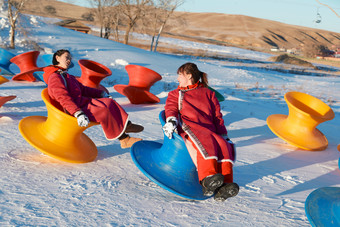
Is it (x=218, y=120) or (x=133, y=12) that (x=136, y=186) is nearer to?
(x=218, y=120)

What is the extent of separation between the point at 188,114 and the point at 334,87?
14.1m

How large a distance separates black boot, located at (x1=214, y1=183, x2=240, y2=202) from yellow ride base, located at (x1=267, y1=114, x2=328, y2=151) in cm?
232

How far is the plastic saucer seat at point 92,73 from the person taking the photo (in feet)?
20.5

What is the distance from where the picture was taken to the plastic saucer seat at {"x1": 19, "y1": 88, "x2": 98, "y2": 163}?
3.13 m

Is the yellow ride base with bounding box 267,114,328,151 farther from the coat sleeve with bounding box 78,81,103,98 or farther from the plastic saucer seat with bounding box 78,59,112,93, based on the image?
the plastic saucer seat with bounding box 78,59,112,93

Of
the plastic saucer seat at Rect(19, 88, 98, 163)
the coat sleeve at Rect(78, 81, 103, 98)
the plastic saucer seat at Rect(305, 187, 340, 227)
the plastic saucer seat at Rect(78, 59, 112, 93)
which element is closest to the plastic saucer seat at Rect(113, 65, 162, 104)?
the plastic saucer seat at Rect(78, 59, 112, 93)

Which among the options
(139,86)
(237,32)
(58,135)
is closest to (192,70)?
(58,135)

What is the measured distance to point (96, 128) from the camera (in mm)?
4699

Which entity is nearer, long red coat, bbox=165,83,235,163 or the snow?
A: the snow

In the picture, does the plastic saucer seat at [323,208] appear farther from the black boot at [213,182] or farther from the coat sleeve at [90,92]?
the coat sleeve at [90,92]

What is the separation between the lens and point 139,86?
22.6 ft

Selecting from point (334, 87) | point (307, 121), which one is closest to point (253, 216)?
point (307, 121)

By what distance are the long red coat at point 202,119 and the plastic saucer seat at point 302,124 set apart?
6.29 feet

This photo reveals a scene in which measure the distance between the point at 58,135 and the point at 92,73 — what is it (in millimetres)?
3117
